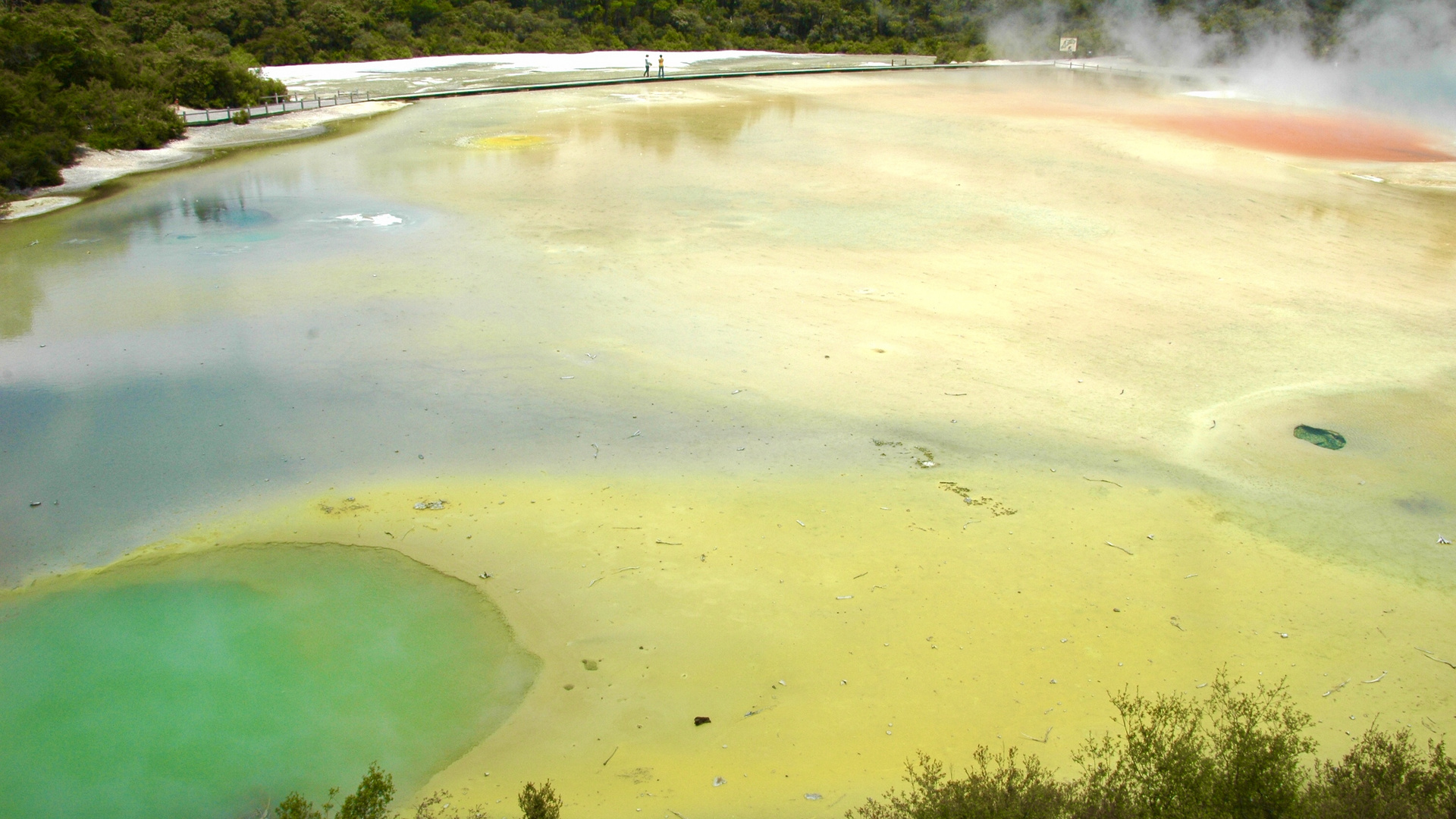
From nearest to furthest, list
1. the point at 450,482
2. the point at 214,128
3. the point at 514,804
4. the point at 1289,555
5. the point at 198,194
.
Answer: the point at 514,804
the point at 1289,555
the point at 450,482
the point at 198,194
the point at 214,128

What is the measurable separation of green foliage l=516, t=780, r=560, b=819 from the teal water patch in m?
0.66

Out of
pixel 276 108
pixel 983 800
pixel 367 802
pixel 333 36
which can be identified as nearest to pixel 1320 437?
pixel 983 800

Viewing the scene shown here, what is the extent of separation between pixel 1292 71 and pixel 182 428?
30.5m

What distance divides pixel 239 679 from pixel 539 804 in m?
1.87

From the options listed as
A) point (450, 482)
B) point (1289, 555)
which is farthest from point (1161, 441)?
point (450, 482)

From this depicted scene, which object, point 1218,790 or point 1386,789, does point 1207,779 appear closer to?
point 1218,790

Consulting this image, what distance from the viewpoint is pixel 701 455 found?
20.3 ft

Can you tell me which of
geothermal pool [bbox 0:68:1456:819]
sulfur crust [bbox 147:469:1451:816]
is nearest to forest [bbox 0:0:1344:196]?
geothermal pool [bbox 0:68:1456:819]

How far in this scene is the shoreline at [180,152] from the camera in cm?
1223

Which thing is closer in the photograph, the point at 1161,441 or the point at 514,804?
the point at 514,804

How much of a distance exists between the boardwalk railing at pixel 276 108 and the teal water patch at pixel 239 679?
596 inches

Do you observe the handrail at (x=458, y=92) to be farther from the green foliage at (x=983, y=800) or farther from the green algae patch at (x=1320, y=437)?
the green foliage at (x=983, y=800)

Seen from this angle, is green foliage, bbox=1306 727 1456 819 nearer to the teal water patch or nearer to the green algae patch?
the teal water patch

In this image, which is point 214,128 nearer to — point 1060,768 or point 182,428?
point 182,428
